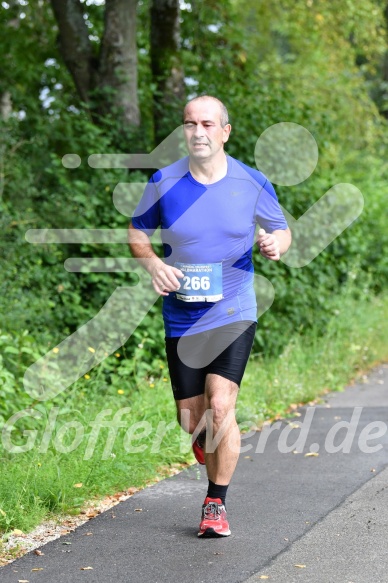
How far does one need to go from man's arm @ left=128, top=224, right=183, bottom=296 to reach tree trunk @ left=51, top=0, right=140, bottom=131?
6.74 meters

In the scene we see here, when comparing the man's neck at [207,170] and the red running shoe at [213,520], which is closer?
the red running shoe at [213,520]

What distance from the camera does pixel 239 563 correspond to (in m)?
4.89

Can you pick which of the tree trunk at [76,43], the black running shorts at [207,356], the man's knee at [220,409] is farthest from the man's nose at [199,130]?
the tree trunk at [76,43]

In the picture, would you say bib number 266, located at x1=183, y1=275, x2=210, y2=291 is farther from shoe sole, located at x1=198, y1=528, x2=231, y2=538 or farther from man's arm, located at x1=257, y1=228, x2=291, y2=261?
shoe sole, located at x1=198, y1=528, x2=231, y2=538

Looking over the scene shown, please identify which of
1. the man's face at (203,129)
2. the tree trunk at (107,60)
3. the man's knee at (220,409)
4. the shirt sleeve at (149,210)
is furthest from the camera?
the tree trunk at (107,60)

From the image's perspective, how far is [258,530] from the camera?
5.48m

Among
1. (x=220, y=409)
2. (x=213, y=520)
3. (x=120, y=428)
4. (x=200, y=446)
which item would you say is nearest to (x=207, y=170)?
(x=220, y=409)

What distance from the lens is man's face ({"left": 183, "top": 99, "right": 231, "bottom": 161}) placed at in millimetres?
5430

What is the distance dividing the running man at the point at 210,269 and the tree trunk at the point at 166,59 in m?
6.98

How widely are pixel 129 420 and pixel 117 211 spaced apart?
400 centimetres

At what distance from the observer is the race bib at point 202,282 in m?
5.38

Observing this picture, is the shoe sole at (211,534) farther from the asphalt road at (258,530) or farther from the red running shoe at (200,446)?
the red running shoe at (200,446)

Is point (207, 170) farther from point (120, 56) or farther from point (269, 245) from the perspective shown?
point (120, 56)

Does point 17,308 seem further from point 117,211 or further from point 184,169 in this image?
point 184,169
